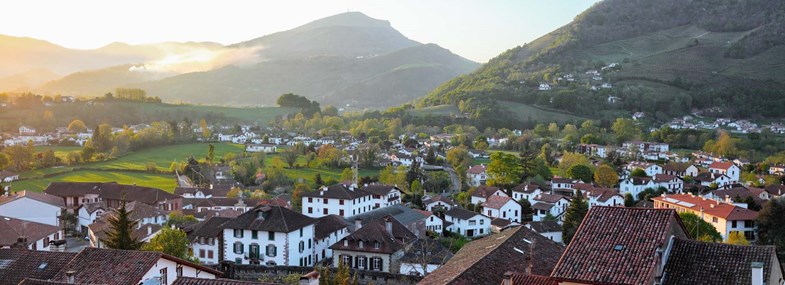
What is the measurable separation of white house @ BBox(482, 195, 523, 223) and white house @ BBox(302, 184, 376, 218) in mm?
10003

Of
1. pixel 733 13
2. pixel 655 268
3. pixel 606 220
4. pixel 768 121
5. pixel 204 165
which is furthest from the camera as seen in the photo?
pixel 733 13

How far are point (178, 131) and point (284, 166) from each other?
31.7m

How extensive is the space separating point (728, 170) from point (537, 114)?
69523 millimetres

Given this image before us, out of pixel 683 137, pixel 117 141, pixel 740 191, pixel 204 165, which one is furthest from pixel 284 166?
pixel 683 137

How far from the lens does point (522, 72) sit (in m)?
186

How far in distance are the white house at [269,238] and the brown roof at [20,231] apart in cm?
854

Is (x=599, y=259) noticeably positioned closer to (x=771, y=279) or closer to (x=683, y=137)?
(x=771, y=279)

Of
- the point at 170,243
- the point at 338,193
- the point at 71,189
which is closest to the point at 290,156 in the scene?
the point at 71,189

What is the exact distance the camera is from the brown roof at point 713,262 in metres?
13.1

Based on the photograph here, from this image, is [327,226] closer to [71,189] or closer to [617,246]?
[71,189]

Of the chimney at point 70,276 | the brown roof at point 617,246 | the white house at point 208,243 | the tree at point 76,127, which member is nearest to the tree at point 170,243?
the white house at point 208,243

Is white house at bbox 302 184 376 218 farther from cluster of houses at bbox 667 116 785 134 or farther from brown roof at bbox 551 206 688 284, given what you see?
cluster of houses at bbox 667 116 785 134

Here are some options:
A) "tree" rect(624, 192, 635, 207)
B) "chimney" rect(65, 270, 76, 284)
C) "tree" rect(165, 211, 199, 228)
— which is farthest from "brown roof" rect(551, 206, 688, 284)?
"tree" rect(624, 192, 635, 207)

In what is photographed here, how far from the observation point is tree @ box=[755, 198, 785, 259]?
45906 millimetres
